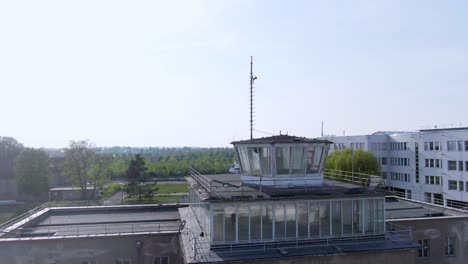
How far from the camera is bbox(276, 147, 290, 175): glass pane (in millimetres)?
23188

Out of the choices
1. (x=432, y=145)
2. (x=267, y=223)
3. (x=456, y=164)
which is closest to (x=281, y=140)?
(x=267, y=223)

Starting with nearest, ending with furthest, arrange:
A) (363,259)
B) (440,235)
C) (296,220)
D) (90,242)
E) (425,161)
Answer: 1. (363,259)
2. (296,220)
3. (90,242)
4. (440,235)
5. (425,161)

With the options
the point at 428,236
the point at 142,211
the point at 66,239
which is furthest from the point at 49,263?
the point at 428,236

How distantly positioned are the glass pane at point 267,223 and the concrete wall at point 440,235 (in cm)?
1115

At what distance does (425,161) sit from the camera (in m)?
69.4

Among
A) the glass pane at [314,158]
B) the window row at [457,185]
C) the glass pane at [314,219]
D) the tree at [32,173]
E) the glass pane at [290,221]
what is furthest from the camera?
the tree at [32,173]

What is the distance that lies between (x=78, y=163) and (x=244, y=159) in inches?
2227

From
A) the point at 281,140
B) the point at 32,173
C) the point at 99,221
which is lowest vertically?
the point at 99,221

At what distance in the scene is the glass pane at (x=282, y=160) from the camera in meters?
23.2

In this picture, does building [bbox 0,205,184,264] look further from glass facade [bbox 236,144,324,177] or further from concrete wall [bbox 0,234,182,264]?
glass facade [bbox 236,144,324,177]

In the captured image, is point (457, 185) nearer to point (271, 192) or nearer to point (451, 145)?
point (451, 145)

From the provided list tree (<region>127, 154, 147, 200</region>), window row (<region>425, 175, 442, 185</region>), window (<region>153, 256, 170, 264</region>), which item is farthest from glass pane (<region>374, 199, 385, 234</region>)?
tree (<region>127, 154, 147, 200</region>)

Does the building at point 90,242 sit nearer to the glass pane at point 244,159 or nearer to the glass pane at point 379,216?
the glass pane at point 244,159

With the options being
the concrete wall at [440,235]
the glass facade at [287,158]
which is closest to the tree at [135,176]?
the glass facade at [287,158]
